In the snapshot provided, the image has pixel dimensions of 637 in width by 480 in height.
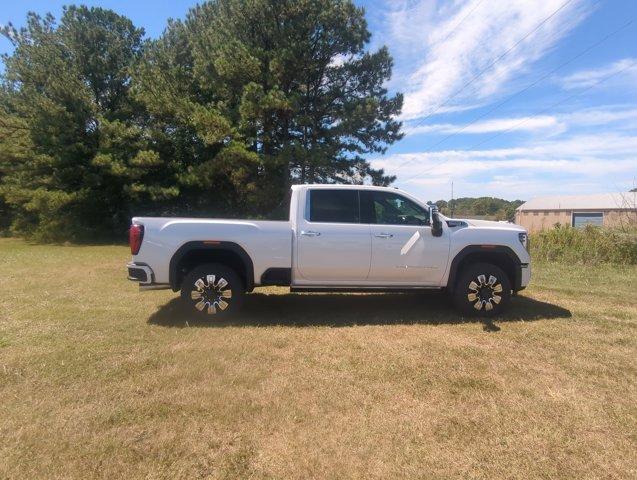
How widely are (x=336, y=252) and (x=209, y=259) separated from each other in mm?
1798

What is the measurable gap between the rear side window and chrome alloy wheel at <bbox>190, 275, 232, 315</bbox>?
154cm

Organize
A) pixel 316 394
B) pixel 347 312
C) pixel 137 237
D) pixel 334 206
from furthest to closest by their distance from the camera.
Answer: pixel 347 312
pixel 334 206
pixel 137 237
pixel 316 394

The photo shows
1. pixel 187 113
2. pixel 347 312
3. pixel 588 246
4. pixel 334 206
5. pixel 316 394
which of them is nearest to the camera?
pixel 316 394

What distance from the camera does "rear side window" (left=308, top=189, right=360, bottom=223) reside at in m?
6.05

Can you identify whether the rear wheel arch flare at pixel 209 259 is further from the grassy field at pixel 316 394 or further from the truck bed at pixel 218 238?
the grassy field at pixel 316 394

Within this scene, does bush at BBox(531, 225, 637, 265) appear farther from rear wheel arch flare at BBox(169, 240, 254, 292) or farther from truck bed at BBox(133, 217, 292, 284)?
rear wheel arch flare at BBox(169, 240, 254, 292)

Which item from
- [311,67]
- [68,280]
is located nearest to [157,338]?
[68,280]

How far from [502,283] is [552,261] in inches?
319

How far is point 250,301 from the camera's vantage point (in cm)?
732

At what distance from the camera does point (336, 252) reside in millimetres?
5910

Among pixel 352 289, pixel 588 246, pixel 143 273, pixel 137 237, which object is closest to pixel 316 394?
pixel 352 289

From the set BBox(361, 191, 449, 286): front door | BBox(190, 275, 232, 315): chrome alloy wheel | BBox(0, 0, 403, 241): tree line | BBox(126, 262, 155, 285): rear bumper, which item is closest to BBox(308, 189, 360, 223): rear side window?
BBox(361, 191, 449, 286): front door

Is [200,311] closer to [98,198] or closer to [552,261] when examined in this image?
[552,261]

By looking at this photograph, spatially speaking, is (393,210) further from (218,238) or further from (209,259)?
(209,259)
